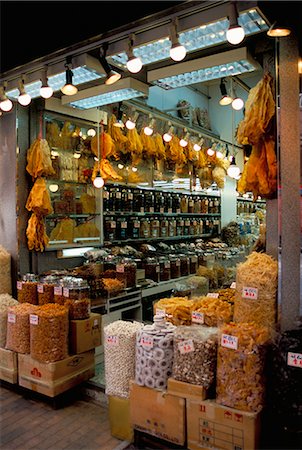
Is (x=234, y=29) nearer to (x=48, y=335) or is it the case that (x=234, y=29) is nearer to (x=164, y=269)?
(x=48, y=335)

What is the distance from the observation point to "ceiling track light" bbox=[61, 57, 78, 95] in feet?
10.7

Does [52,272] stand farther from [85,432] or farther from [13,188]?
[85,432]

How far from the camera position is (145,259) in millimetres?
5473

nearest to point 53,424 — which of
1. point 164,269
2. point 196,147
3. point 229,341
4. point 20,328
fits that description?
point 20,328

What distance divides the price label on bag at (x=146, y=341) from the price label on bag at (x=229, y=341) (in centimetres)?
53

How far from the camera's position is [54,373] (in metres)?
3.55

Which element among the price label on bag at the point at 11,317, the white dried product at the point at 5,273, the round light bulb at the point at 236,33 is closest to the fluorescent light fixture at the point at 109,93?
the round light bulb at the point at 236,33

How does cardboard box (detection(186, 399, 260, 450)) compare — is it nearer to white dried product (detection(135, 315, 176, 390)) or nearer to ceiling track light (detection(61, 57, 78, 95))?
white dried product (detection(135, 315, 176, 390))

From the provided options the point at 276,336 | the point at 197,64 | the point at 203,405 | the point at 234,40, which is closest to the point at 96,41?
the point at 197,64

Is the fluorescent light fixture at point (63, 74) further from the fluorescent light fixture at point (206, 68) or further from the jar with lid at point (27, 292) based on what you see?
the jar with lid at point (27, 292)

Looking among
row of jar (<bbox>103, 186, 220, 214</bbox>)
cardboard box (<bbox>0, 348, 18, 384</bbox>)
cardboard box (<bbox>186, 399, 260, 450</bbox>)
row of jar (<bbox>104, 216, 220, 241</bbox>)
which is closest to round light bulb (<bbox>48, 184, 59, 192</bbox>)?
row of jar (<bbox>103, 186, 220, 214</bbox>)

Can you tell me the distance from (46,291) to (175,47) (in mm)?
2699

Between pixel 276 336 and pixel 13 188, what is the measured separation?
3.30 metres

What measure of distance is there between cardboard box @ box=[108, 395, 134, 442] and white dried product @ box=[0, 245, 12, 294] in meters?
2.06
